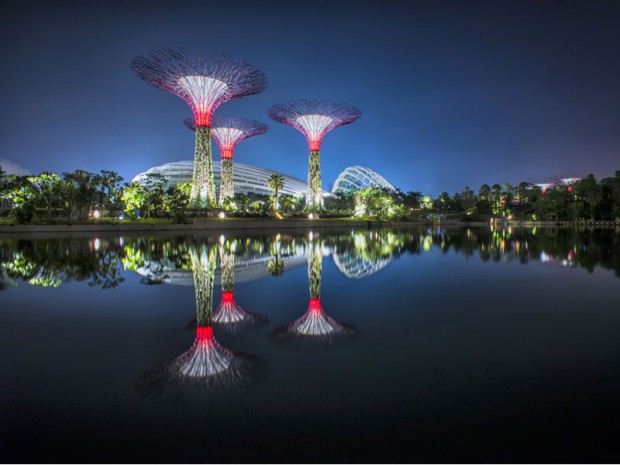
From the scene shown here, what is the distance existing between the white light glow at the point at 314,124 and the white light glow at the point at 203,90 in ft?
45.2

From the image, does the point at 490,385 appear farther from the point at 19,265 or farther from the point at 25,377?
the point at 19,265

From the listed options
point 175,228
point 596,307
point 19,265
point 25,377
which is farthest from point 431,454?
point 175,228

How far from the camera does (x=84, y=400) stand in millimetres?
3732

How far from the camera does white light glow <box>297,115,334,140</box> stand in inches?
2170

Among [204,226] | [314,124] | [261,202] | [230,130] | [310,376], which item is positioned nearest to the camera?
[310,376]

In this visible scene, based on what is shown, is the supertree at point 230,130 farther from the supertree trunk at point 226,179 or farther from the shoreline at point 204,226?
the shoreline at point 204,226

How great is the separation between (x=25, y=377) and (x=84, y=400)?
3.59 feet

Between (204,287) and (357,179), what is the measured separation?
455 feet

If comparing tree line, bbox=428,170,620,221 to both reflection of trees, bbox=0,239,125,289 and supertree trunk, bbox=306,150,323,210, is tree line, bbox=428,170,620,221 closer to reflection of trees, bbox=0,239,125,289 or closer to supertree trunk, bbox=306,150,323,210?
supertree trunk, bbox=306,150,323,210

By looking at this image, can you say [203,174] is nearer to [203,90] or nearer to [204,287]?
[203,90]

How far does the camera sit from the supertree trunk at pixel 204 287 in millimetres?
6941

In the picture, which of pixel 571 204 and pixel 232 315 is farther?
pixel 571 204

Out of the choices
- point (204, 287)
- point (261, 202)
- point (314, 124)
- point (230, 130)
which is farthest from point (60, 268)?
point (261, 202)

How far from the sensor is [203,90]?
43.3 meters
